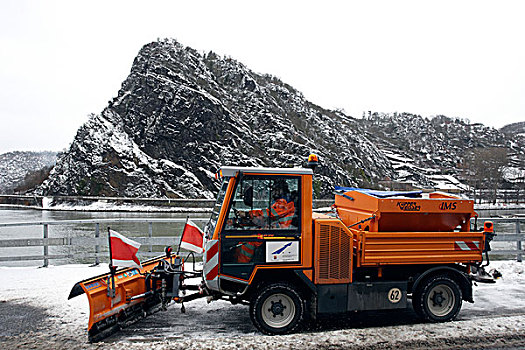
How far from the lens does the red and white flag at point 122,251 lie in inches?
219

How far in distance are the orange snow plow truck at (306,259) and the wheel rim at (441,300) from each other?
2 cm

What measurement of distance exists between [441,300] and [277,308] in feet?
8.73

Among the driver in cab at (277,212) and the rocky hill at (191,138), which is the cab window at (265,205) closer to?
the driver in cab at (277,212)

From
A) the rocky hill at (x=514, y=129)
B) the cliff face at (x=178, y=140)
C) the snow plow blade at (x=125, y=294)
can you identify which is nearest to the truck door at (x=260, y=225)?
the snow plow blade at (x=125, y=294)

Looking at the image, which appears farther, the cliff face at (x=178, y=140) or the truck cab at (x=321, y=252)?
the cliff face at (x=178, y=140)

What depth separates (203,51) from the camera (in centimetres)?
11112

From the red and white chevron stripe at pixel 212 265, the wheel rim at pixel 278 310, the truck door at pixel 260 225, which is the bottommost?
the wheel rim at pixel 278 310

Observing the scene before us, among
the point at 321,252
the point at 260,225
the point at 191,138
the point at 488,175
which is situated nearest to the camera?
the point at 260,225

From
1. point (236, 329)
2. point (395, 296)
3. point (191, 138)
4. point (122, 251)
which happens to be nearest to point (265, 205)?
point (236, 329)

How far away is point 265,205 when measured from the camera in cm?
546

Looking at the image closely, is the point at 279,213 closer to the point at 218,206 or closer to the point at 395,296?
the point at 218,206

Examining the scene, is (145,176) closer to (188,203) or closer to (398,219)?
(188,203)

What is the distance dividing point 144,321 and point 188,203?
48463 mm

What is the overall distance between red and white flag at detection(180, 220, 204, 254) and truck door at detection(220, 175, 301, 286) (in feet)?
4.64
